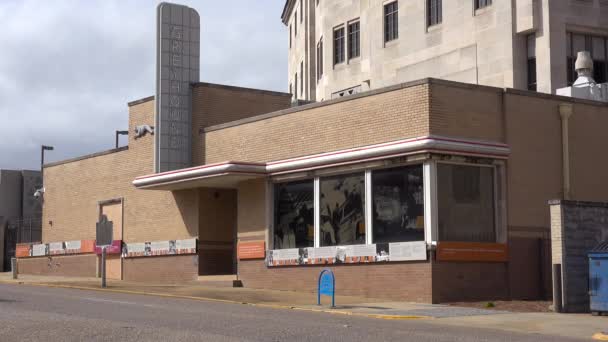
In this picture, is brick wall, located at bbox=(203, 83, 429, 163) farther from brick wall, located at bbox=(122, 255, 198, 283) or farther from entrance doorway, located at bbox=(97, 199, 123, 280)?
entrance doorway, located at bbox=(97, 199, 123, 280)

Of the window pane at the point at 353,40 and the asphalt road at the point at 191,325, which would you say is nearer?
the asphalt road at the point at 191,325

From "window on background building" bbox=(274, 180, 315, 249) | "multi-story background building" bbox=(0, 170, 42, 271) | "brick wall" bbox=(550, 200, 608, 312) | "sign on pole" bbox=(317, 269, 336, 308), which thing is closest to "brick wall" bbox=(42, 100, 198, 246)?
"window on background building" bbox=(274, 180, 315, 249)

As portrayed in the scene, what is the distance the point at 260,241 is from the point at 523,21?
1621 cm

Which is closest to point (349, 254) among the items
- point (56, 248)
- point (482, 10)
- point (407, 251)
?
point (407, 251)

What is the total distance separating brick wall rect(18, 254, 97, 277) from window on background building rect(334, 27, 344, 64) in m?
18.7

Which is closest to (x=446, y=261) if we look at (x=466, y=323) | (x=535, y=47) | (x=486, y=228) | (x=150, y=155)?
(x=486, y=228)

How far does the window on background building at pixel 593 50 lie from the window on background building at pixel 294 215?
628 inches

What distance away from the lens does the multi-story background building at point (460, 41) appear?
3859 cm

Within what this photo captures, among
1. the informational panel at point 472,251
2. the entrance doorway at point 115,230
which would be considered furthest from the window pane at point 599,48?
the entrance doorway at point 115,230

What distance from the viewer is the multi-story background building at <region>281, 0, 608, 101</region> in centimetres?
3859

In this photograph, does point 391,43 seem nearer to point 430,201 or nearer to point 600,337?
point 430,201

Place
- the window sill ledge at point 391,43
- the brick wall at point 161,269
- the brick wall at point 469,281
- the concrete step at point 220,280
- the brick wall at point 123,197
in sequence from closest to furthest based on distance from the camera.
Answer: the brick wall at point 469,281, the concrete step at point 220,280, the brick wall at point 161,269, the brick wall at point 123,197, the window sill ledge at point 391,43

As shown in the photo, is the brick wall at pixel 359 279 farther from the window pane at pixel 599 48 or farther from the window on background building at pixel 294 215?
the window pane at pixel 599 48

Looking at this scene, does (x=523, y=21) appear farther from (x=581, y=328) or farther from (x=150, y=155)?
(x=581, y=328)
